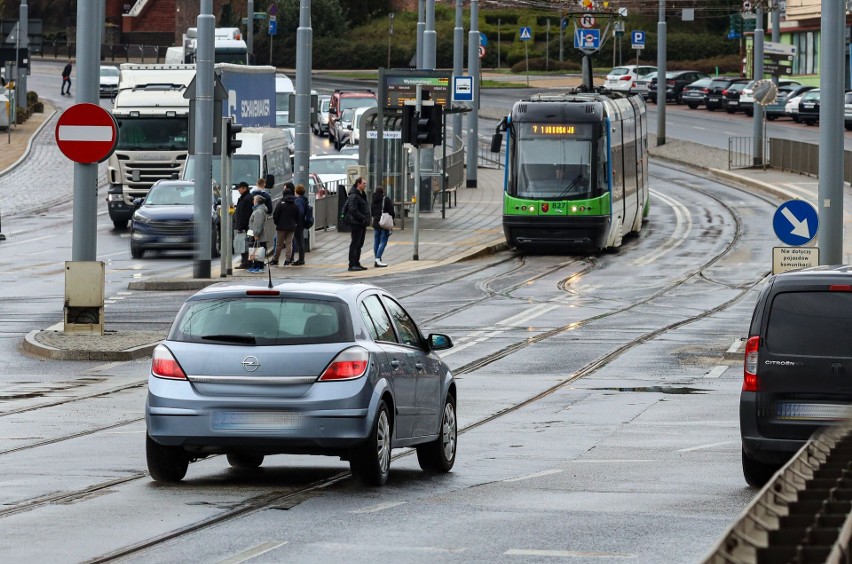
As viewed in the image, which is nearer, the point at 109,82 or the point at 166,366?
the point at 166,366

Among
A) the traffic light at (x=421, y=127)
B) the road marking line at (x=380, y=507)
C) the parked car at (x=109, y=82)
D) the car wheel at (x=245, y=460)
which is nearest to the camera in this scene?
the road marking line at (x=380, y=507)

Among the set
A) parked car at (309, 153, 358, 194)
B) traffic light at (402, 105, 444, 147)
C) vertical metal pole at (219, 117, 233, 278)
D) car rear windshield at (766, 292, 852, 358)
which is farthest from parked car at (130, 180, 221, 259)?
car rear windshield at (766, 292, 852, 358)

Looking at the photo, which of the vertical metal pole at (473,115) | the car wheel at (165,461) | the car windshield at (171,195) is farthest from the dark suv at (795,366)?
the vertical metal pole at (473,115)

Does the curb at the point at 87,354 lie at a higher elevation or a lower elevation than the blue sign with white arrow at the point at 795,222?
lower

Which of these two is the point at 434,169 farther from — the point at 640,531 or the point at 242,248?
the point at 640,531

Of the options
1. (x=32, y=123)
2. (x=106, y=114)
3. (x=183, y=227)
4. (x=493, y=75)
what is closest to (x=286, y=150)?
(x=183, y=227)

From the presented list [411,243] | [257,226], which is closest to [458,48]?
[411,243]

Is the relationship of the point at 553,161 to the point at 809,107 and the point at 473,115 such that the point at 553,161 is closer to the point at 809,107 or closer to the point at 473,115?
the point at 473,115

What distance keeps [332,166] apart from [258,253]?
601 inches

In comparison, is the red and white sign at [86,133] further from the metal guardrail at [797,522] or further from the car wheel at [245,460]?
the metal guardrail at [797,522]

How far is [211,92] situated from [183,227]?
6.30m

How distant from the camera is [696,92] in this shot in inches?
3391

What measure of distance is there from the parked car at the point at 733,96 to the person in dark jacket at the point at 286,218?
50.0 metres

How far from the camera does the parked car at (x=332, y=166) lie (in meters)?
47.9
